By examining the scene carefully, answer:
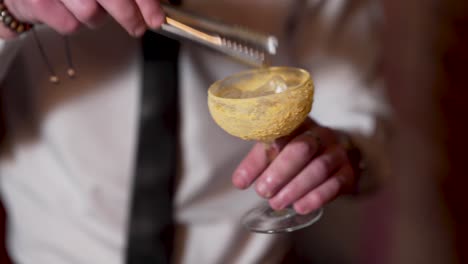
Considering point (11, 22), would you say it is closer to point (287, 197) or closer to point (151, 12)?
point (151, 12)

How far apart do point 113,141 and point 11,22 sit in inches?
5.7

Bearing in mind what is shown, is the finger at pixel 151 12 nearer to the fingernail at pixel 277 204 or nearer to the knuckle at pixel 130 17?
the knuckle at pixel 130 17

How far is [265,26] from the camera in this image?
1.58 ft

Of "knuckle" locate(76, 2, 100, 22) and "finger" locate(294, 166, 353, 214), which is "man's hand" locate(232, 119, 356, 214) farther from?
"knuckle" locate(76, 2, 100, 22)

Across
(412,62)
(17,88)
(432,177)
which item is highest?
(17,88)

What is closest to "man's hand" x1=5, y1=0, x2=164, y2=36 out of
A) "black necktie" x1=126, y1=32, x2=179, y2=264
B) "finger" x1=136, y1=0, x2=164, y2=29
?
"finger" x1=136, y1=0, x2=164, y2=29

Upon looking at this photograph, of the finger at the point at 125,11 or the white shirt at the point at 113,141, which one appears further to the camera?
the white shirt at the point at 113,141

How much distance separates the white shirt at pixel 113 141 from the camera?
45 cm

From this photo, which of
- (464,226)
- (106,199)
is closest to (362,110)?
(106,199)

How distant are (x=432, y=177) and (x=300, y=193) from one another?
25.7 inches

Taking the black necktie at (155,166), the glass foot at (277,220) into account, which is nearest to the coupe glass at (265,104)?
the glass foot at (277,220)

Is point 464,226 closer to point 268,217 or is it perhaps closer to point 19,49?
point 268,217

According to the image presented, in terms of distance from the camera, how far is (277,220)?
0.36 meters

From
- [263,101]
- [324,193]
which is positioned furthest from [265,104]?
[324,193]
